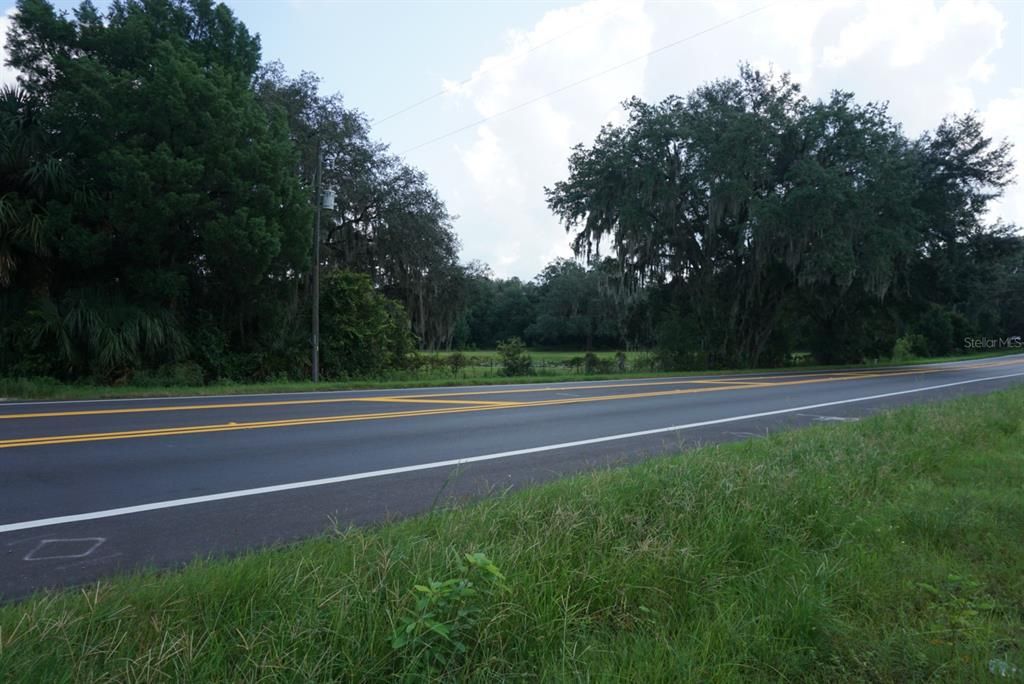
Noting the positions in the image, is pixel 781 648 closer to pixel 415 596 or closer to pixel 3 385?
pixel 415 596

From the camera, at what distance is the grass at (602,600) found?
256 cm

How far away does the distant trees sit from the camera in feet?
97.6

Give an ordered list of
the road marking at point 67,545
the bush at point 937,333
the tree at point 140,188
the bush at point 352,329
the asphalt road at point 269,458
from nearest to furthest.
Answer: the road marking at point 67,545 → the asphalt road at point 269,458 → the tree at point 140,188 → the bush at point 352,329 → the bush at point 937,333

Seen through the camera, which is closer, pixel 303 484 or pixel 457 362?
pixel 303 484

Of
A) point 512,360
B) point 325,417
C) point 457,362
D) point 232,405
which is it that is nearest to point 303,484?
point 325,417

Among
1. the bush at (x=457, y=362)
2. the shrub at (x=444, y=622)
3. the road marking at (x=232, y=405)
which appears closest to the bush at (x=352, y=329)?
the bush at (x=457, y=362)

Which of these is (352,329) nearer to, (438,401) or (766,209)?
(438,401)

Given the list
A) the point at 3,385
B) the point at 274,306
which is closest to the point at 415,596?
the point at 3,385

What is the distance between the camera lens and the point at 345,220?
28484mm

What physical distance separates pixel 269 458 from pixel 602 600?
5490 millimetres

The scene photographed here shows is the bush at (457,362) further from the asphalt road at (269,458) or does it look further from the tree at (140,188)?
the asphalt road at (269,458)

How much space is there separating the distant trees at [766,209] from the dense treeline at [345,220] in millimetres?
124

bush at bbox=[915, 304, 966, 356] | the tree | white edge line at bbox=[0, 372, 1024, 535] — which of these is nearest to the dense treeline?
the tree

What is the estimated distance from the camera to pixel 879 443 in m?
7.53
